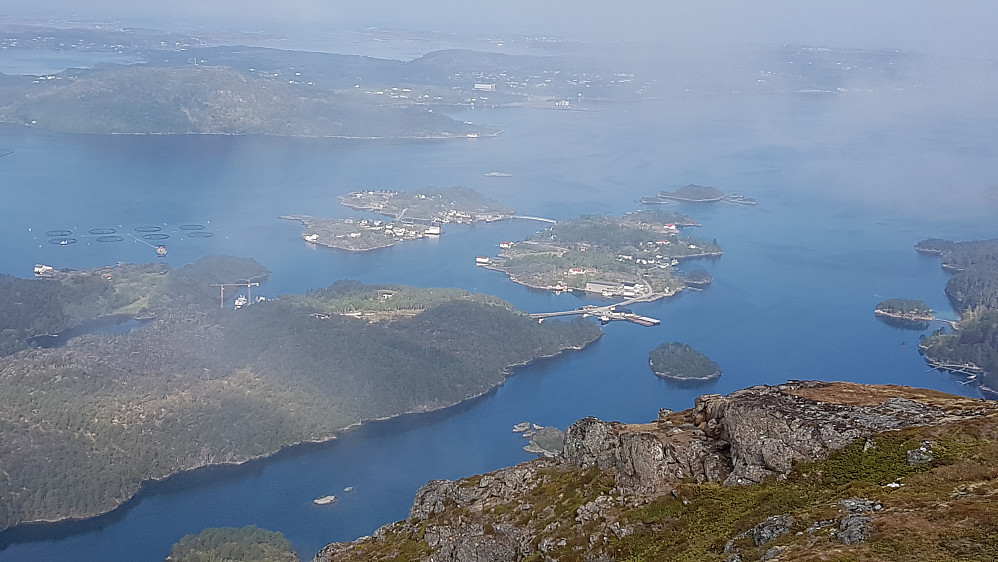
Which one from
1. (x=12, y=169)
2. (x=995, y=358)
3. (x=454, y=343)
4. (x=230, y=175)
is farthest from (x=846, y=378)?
(x=12, y=169)

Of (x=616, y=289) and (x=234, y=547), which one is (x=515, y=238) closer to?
(x=616, y=289)

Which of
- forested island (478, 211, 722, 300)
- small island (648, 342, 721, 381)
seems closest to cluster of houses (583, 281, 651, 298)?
forested island (478, 211, 722, 300)

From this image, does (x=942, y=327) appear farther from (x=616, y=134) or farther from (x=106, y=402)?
(x=616, y=134)

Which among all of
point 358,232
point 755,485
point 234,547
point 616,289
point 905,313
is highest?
point 755,485

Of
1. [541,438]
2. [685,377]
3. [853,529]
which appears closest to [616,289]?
[685,377]

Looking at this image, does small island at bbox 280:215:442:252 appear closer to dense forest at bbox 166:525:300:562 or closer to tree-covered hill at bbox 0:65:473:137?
dense forest at bbox 166:525:300:562
